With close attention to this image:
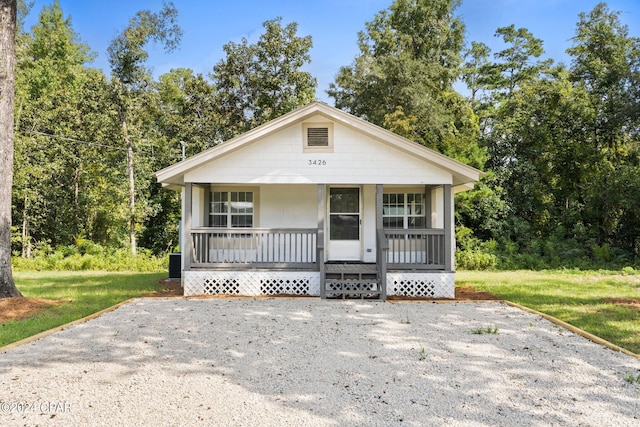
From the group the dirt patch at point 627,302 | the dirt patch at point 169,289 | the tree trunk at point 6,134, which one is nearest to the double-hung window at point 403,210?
the dirt patch at point 627,302

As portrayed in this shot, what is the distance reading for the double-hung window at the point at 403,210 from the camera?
11.8 meters

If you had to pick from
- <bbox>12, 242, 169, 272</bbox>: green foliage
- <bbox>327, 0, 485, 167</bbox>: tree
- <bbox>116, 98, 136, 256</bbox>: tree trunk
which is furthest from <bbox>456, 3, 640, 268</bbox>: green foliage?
<bbox>116, 98, 136, 256</bbox>: tree trunk

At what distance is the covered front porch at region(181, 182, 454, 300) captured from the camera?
392 inches

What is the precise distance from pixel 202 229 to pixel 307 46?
642 inches

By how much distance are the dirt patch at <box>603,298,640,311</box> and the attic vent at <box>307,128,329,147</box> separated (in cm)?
696

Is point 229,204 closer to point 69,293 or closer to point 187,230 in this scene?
point 187,230

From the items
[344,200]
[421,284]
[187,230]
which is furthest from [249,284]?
[421,284]

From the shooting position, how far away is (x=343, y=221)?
Answer: 1152 centimetres

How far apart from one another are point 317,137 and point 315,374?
661 cm

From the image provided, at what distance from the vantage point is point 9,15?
8867mm

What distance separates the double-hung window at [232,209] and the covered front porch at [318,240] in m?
0.03

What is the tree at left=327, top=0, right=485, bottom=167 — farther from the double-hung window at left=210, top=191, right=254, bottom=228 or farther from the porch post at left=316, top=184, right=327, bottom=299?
the porch post at left=316, top=184, right=327, bottom=299

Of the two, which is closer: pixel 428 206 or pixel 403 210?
pixel 428 206

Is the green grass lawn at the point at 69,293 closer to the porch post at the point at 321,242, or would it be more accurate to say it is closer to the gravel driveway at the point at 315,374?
the gravel driveway at the point at 315,374
